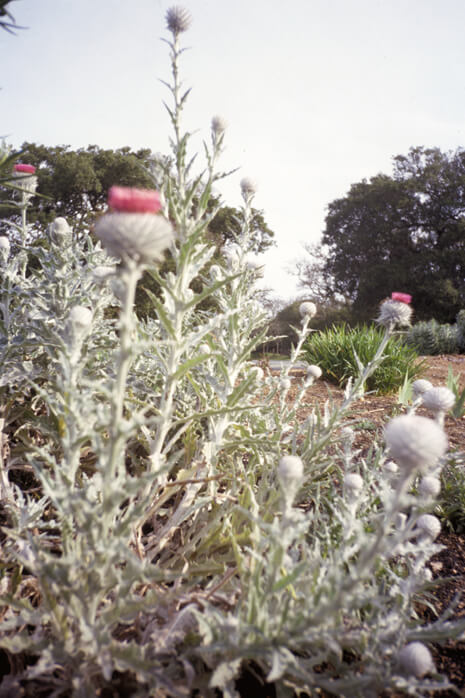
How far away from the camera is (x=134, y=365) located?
2377 millimetres

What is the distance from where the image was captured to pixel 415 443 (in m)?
0.87

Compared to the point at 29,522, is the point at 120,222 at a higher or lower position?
higher

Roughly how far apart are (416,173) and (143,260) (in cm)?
2971

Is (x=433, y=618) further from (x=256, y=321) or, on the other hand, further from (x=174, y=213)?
(x=174, y=213)

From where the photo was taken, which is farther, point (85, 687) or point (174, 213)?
point (174, 213)

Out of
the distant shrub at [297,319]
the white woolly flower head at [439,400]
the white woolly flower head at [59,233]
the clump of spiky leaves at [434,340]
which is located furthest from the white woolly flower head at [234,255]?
the distant shrub at [297,319]

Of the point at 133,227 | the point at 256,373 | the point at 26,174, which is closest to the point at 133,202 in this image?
the point at 133,227

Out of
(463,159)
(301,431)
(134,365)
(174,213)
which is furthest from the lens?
(463,159)

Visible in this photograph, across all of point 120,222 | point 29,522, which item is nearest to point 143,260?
point 120,222

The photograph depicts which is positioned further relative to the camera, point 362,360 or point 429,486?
point 362,360

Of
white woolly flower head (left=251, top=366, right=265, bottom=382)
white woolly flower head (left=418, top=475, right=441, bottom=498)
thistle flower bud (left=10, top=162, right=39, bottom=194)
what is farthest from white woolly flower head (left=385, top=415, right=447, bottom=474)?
thistle flower bud (left=10, top=162, right=39, bottom=194)

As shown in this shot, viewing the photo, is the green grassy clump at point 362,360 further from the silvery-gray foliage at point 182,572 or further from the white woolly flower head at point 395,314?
the silvery-gray foliage at point 182,572

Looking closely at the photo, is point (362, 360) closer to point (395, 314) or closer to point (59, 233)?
point (395, 314)

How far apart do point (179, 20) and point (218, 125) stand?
1.16 ft
